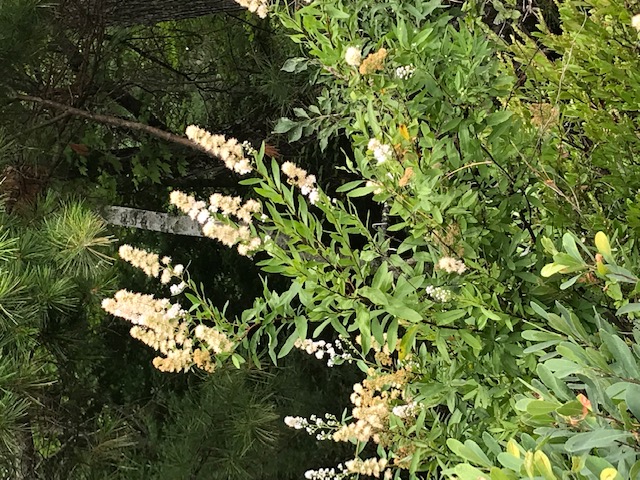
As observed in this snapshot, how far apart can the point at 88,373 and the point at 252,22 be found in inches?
57.5

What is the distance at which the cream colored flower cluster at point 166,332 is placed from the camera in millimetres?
756

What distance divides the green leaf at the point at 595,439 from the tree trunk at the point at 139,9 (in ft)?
5.66

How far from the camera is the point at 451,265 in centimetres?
75

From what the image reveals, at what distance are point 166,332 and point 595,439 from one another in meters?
0.56

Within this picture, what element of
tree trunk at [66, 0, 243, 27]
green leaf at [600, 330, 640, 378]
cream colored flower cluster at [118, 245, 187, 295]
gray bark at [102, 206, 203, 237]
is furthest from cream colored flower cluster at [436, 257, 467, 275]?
tree trunk at [66, 0, 243, 27]

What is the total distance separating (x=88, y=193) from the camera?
72.1 inches

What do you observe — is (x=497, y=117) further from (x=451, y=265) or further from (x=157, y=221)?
(x=157, y=221)

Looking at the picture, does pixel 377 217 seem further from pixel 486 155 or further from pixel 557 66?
pixel 486 155

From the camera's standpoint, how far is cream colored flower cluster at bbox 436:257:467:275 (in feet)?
2.45

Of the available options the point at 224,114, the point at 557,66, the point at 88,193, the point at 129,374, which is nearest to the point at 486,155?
the point at 557,66

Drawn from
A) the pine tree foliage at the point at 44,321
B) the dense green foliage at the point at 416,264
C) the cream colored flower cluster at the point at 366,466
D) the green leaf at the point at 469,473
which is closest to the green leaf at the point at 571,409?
the dense green foliage at the point at 416,264

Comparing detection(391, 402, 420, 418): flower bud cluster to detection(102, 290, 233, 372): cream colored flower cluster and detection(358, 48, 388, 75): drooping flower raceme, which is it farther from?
detection(358, 48, 388, 75): drooping flower raceme

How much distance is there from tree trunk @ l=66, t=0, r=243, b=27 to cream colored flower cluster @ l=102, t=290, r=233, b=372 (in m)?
1.25

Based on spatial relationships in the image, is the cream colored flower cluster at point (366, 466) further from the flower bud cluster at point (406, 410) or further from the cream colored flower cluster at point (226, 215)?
the cream colored flower cluster at point (226, 215)
